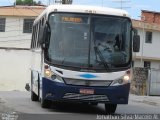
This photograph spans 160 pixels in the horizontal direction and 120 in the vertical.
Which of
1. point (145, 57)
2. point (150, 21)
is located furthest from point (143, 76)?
point (150, 21)

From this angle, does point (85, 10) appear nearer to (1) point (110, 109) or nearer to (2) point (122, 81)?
(2) point (122, 81)

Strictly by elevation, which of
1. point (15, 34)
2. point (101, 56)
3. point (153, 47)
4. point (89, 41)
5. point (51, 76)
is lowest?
point (153, 47)

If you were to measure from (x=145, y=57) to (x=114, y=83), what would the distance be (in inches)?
1517

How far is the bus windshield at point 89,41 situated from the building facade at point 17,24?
35.4m

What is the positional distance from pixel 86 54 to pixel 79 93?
1.23 metres

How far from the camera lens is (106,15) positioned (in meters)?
17.0

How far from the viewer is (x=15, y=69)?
1693 inches

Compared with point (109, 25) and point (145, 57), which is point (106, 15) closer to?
point (109, 25)

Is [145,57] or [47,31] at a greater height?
[47,31]

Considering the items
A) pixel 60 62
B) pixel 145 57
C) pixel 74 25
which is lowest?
pixel 145 57

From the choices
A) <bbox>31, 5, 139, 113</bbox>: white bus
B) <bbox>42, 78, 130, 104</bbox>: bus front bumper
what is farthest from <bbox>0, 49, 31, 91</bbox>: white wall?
<bbox>42, 78, 130, 104</bbox>: bus front bumper

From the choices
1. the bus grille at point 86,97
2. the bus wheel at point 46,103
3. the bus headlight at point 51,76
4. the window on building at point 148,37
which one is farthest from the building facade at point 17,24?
the bus grille at point 86,97

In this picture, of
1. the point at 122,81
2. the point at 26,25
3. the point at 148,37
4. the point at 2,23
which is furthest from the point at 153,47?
the point at 122,81

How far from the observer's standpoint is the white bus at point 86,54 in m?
16.4
